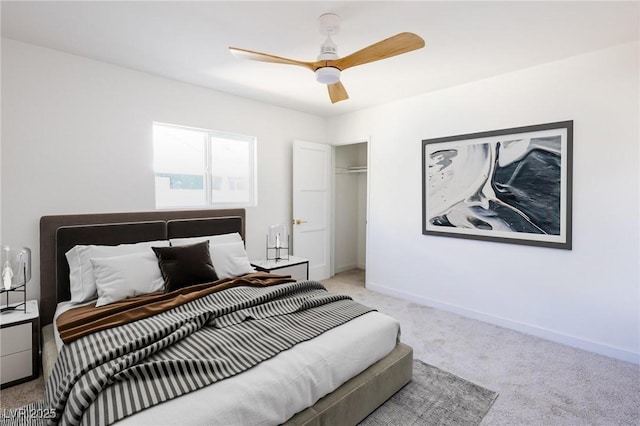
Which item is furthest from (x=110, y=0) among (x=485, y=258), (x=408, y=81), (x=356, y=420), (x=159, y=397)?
(x=485, y=258)

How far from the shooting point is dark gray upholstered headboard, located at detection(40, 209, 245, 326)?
2742 millimetres

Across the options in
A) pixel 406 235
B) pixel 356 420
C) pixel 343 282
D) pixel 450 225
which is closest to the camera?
pixel 356 420

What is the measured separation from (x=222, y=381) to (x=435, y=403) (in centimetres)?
147

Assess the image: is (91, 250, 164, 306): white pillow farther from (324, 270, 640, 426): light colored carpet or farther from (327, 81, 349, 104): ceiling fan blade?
(324, 270, 640, 426): light colored carpet

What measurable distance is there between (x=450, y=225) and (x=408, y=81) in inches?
67.1

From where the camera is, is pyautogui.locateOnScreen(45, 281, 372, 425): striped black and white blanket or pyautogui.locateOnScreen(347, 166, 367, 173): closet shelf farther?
pyautogui.locateOnScreen(347, 166, 367, 173): closet shelf

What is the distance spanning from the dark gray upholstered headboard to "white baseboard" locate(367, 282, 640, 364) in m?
2.72

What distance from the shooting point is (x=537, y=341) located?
310 cm

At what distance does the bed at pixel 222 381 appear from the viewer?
1426 millimetres

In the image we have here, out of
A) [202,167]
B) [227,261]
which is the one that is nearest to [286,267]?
[227,261]

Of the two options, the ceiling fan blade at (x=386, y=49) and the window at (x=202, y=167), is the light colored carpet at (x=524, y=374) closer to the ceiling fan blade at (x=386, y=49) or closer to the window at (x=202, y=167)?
the window at (x=202, y=167)

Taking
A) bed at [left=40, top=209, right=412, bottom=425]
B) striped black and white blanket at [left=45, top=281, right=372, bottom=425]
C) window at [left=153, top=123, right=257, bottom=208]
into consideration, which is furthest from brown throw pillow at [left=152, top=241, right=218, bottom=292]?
window at [left=153, top=123, right=257, bottom=208]

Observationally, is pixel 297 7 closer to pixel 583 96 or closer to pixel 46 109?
pixel 46 109

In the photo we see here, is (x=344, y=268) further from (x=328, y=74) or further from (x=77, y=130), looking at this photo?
(x=77, y=130)
